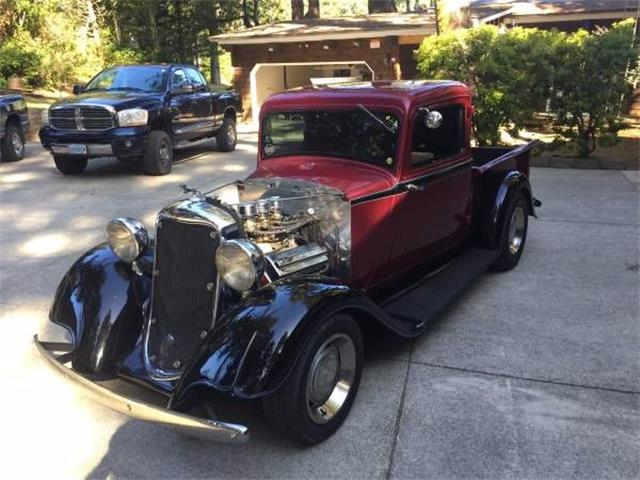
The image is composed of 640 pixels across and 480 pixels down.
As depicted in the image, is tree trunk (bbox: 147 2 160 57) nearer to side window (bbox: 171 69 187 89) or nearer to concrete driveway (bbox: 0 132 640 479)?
side window (bbox: 171 69 187 89)

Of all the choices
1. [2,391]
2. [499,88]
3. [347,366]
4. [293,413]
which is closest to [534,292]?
[347,366]

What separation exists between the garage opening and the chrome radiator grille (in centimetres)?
1377

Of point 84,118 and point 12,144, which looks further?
point 12,144

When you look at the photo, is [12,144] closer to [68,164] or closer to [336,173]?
[68,164]

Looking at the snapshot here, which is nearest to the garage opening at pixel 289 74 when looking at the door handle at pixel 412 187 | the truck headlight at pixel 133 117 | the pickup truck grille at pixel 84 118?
the truck headlight at pixel 133 117

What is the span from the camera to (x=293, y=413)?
2.86 m

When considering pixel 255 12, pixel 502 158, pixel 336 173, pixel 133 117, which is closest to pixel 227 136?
pixel 133 117

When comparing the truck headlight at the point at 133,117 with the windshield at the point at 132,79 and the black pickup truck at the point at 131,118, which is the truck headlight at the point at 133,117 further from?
the windshield at the point at 132,79

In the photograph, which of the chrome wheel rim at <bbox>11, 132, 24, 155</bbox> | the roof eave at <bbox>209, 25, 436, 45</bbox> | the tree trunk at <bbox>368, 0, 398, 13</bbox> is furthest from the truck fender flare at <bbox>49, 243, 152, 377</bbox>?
the tree trunk at <bbox>368, 0, 398, 13</bbox>

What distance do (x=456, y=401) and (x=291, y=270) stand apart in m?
1.21

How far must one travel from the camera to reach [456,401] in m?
3.43

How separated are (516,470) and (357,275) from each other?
150cm

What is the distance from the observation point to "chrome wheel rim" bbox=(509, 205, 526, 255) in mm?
5559

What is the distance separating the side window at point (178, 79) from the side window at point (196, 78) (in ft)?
0.80
